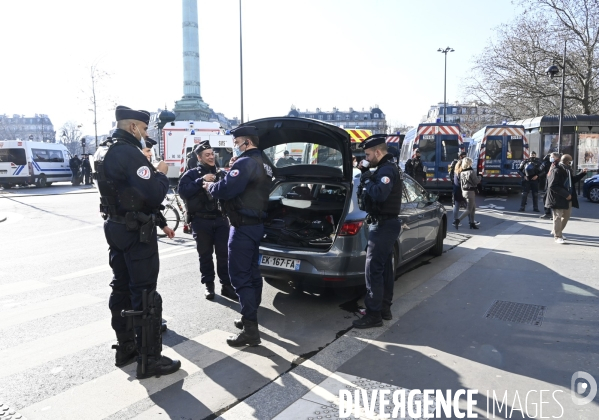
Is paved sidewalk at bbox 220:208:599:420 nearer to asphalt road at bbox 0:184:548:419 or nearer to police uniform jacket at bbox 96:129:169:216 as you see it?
asphalt road at bbox 0:184:548:419

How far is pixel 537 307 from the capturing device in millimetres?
5199

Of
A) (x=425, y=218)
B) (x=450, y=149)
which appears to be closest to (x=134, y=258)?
(x=425, y=218)

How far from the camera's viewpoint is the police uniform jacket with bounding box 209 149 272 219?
407 cm

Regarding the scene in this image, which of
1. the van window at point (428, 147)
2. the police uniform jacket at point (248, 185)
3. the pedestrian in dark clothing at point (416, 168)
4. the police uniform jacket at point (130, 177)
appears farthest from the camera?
the van window at point (428, 147)

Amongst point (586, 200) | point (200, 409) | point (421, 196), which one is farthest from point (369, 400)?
point (586, 200)

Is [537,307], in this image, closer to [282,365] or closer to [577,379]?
[577,379]

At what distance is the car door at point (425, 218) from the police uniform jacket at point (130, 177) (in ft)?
13.3

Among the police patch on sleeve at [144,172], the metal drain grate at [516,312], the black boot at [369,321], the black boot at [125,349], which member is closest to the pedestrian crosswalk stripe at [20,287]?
the black boot at [125,349]

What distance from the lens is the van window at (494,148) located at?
61.3 ft

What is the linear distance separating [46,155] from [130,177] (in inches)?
1025

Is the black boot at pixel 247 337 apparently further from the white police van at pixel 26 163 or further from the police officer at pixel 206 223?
the white police van at pixel 26 163

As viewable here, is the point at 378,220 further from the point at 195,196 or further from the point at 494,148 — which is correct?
the point at 494,148

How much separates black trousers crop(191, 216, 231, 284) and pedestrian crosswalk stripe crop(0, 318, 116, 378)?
128 centimetres

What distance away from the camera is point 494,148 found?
18.7 m
